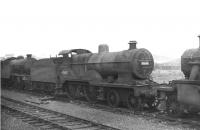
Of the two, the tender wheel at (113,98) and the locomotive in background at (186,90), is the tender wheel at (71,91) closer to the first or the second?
the tender wheel at (113,98)

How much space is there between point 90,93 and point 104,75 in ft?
4.47

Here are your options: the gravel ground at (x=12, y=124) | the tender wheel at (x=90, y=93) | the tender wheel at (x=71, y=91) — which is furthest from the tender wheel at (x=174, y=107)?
the tender wheel at (x=71, y=91)

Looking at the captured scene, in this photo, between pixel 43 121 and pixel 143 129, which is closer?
pixel 143 129

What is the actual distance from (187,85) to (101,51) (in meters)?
7.09

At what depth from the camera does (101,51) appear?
55.9 feet

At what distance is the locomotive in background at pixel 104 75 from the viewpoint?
45.7ft

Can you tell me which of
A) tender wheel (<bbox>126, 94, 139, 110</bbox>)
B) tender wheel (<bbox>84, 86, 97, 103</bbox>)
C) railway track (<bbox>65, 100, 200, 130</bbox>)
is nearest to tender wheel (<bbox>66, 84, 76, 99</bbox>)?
tender wheel (<bbox>84, 86, 97, 103</bbox>)

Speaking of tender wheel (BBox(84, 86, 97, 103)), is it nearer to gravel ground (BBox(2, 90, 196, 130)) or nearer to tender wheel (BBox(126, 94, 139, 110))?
gravel ground (BBox(2, 90, 196, 130))

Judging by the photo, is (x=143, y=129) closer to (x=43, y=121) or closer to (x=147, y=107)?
(x=43, y=121)

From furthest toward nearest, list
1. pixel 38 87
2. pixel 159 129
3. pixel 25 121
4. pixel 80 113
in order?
1. pixel 38 87
2. pixel 80 113
3. pixel 25 121
4. pixel 159 129

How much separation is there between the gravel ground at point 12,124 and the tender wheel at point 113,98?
189 inches

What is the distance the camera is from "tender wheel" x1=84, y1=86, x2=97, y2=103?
53.0 feet

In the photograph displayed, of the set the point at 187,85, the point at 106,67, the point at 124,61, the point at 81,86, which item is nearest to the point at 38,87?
the point at 81,86

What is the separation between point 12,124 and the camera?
36.3 ft
